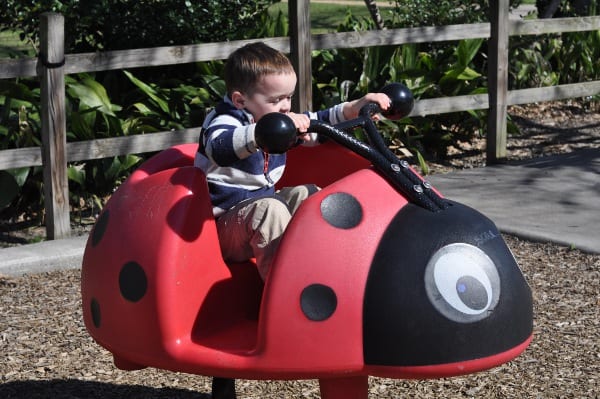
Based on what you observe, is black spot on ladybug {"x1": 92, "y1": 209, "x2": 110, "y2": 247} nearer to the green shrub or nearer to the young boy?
the young boy

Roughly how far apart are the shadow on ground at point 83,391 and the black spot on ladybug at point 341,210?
4.40 feet

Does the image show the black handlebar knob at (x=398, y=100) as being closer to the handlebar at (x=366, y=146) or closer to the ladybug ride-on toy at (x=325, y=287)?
the handlebar at (x=366, y=146)

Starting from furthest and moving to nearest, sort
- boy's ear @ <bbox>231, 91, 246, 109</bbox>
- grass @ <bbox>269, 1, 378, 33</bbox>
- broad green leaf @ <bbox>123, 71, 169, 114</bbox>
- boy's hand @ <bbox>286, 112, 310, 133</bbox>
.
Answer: grass @ <bbox>269, 1, 378, 33</bbox> < broad green leaf @ <bbox>123, 71, 169, 114</bbox> < boy's ear @ <bbox>231, 91, 246, 109</bbox> < boy's hand @ <bbox>286, 112, 310, 133</bbox>

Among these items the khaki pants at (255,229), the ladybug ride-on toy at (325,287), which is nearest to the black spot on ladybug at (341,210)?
the ladybug ride-on toy at (325,287)

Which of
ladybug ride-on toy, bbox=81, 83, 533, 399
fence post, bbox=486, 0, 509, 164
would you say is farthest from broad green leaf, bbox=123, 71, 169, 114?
ladybug ride-on toy, bbox=81, 83, 533, 399

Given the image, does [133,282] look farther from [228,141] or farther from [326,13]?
[326,13]

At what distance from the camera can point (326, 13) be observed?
18.0 meters

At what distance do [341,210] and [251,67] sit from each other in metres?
0.62

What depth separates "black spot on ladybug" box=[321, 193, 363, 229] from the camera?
2.91m

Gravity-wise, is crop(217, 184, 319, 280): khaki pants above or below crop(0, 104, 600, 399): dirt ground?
above

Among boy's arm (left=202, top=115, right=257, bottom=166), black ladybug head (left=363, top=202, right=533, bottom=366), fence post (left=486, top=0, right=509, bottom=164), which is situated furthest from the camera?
fence post (left=486, top=0, right=509, bottom=164)

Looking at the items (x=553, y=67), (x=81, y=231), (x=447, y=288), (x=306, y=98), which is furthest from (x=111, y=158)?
(x=553, y=67)

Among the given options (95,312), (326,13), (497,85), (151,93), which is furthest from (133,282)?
(326,13)

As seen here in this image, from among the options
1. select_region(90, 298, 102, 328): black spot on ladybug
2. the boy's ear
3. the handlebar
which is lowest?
select_region(90, 298, 102, 328): black spot on ladybug
